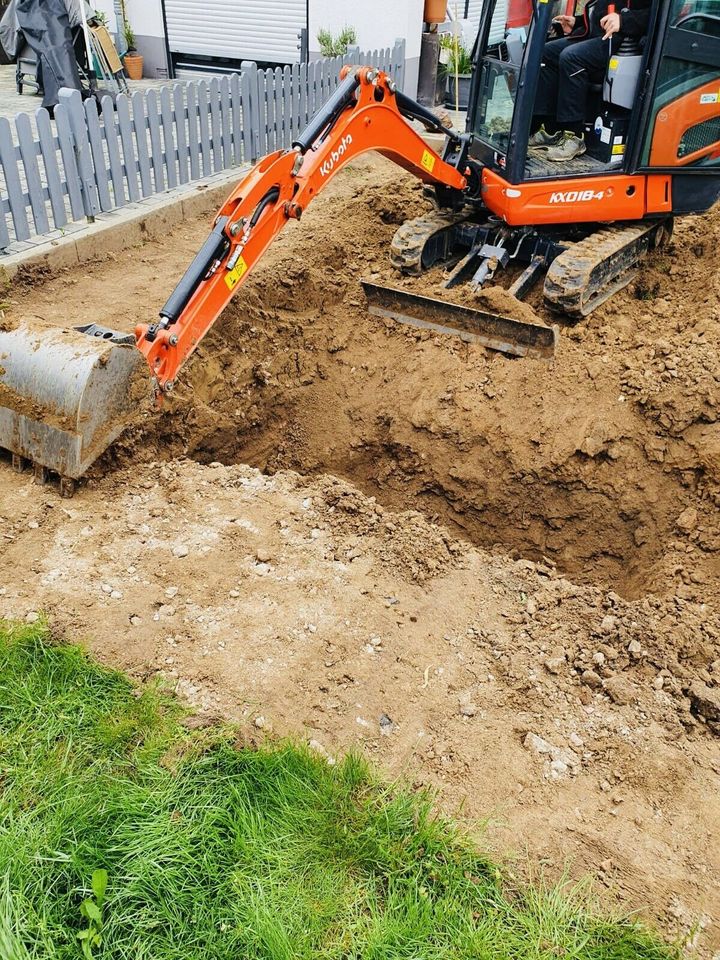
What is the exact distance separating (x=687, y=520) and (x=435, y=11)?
11037 millimetres

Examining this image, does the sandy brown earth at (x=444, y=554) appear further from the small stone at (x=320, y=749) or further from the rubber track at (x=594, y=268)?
the rubber track at (x=594, y=268)

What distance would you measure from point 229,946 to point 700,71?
20.0 ft

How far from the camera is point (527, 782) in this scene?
3.18m

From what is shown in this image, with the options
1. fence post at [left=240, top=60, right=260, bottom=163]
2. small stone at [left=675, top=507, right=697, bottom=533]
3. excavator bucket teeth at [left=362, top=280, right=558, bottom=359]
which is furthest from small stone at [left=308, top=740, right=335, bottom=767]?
fence post at [left=240, top=60, right=260, bottom=163]

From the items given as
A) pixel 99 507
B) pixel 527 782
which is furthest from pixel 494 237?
pixel 527 782

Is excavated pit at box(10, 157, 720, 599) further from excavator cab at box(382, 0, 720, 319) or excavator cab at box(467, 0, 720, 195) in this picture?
excavator cab at box(467, 0, 720, 195)

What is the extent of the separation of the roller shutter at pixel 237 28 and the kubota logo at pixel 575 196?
9184 mm

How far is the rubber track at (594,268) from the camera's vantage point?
5.58 metres

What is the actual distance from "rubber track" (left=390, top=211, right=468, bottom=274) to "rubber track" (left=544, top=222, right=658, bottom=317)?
113 centimetres

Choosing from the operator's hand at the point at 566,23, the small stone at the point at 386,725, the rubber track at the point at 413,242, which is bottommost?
the small stone at the point at 386,725

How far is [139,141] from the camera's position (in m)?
8.12

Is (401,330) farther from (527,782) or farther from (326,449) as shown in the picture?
(527,782)

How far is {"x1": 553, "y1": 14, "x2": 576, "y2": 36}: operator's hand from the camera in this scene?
635 centimetres

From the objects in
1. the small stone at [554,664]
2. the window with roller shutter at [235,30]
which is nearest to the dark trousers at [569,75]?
the small stone at [554,664]
